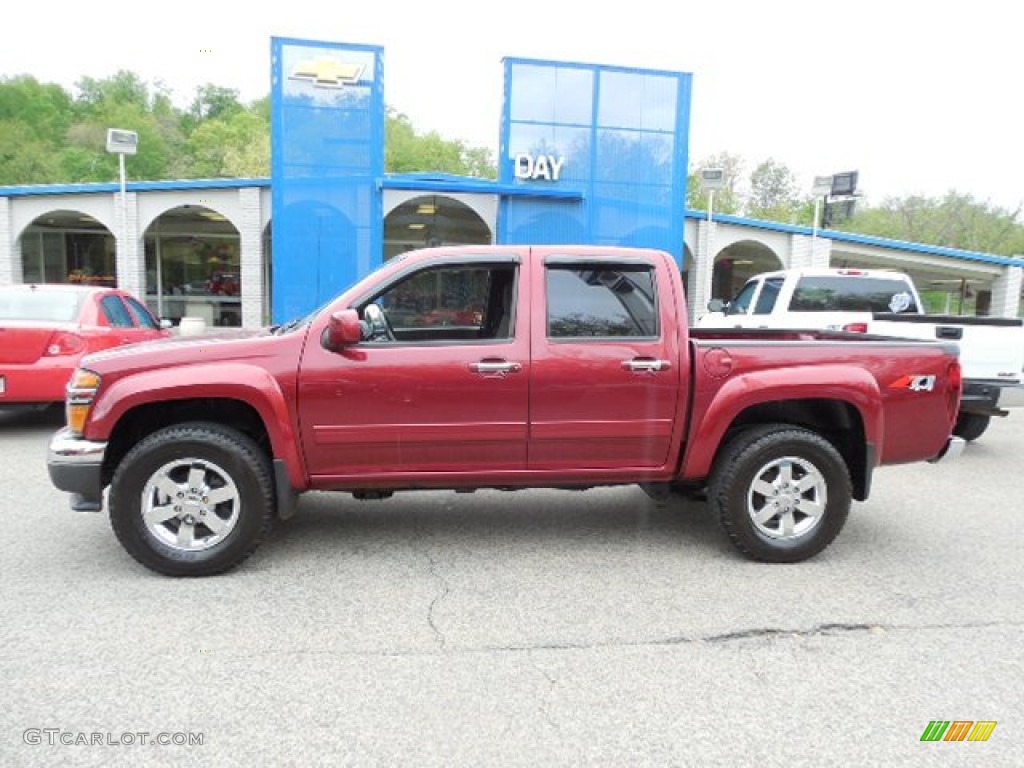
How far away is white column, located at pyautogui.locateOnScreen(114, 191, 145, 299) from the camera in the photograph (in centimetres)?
1942

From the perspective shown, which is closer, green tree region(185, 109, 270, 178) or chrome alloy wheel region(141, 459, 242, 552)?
chrome alloy wheel region(141, 459, 242, 552)

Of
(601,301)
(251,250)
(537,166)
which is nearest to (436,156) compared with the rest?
(251,250)

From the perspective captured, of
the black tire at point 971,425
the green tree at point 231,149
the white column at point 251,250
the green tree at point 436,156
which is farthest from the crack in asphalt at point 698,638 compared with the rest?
the green tree at point 436,156

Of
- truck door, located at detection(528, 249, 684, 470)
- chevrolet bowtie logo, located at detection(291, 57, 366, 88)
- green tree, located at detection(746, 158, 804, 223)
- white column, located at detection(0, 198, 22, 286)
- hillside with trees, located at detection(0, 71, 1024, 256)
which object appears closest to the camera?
truck door, located at detection(528, 249, 684, 470)

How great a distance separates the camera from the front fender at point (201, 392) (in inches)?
153

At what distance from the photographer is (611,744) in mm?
2580

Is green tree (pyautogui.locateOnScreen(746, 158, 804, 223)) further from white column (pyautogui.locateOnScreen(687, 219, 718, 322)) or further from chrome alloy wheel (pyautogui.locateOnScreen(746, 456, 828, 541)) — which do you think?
chrome alloy wheel (pyautogui.locateOnScreen(746, 456, 828, 541))

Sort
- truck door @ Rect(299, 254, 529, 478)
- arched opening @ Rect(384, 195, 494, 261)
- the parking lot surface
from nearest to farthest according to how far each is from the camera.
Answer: the parking lot surface → truck door @ Rect(299, 254, 529, 478) → arched opening @ Rect(384, 195, 494, 261)

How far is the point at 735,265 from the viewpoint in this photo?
29281 millimetres

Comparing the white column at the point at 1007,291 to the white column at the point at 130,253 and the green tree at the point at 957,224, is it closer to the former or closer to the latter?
the green tree at the point at 957,224

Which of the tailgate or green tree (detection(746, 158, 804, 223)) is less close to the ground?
green tree (detection(746, 158, 804, 223))

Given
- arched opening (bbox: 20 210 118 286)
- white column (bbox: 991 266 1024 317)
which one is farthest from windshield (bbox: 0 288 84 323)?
white column (bbox: 991 266 1024 317)

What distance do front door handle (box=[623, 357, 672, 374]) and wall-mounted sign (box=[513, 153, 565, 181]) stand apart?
518 inches

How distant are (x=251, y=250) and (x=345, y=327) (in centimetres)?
1701
